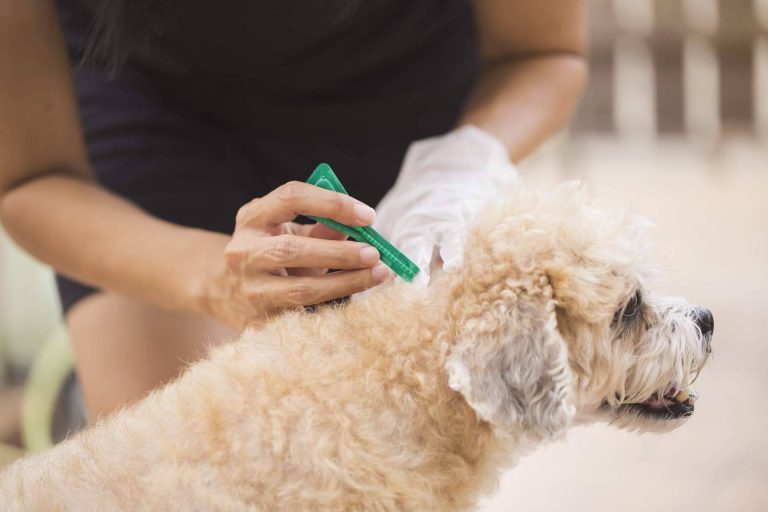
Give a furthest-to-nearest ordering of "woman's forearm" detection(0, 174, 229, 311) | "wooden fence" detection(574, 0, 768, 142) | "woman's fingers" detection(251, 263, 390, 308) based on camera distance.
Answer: "wooden fence" detection(574, 0, 768, 142)
"woman's forearm" detection(0, 174, 229, 311)
"woman's fingers" detection(251, 263, 390, 308)

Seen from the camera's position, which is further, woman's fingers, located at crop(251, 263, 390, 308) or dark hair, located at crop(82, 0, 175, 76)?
dark hair, located at crop(82, 0, 175, 76)

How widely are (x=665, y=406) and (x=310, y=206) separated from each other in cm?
72

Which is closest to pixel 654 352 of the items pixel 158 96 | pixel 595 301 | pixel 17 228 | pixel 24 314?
pixel 595 301

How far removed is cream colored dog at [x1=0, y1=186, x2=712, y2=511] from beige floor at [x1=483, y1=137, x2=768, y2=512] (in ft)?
0.94

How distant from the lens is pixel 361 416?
1.14 meters

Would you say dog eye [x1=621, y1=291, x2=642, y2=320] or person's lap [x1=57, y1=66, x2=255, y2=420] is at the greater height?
dog eye [x1=621, y1=291, x2=642, y2=320]

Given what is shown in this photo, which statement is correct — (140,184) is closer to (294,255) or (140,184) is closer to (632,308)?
(294,255)

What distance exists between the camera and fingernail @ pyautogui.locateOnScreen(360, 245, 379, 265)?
1.19m

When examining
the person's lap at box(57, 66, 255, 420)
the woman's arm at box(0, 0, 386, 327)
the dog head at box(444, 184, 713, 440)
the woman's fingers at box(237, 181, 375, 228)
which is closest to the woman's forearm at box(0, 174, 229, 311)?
the woman's arm at box(0, 0, 386, 327)

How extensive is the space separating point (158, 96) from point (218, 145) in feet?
0.54

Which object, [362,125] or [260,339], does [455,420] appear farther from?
[362,125]

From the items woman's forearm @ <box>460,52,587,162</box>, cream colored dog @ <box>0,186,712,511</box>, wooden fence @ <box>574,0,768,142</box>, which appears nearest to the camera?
cream colored dog @ <box>0,186,712,511</box>

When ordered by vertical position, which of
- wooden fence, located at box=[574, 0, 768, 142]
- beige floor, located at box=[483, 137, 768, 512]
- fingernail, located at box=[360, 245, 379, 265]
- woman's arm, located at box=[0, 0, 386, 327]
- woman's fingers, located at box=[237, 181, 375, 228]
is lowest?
beige floor, located at box=[483, 137, 768, 512]

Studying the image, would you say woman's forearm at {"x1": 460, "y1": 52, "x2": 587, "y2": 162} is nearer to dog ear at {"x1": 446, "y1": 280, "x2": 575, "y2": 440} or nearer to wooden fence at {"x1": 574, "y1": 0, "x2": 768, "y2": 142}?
dog ear at {"x1": 446, "y1": 280, "x2": 575, "y2": 440}
